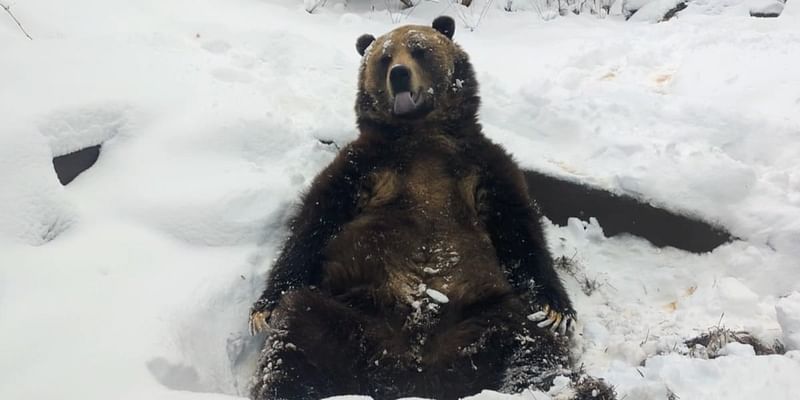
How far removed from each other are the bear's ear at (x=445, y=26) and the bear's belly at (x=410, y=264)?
166 centimetres

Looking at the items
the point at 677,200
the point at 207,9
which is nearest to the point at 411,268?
the point at 677,200

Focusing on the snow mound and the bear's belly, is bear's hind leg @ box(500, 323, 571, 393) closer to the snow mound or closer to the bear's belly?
the bear's belly

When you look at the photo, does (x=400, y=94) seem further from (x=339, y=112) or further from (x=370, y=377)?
(x=370, y=377)

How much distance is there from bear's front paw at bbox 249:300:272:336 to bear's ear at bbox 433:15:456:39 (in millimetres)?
2402

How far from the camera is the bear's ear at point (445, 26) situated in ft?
15.9

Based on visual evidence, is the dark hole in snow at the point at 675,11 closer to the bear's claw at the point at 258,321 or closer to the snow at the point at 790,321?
the snow at the point at 790,321

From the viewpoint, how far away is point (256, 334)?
3.77 metres

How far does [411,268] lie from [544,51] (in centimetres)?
425

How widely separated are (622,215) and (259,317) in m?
2.66

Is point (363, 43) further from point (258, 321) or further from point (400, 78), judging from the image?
point (258, 321)

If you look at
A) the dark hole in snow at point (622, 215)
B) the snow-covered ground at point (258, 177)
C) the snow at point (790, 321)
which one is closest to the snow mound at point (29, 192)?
the snow-covered ground at point (258, 177)

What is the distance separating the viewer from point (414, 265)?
3.64 meters

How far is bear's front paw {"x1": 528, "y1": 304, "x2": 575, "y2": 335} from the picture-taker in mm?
3545

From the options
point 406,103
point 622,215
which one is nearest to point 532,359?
point 406,103
